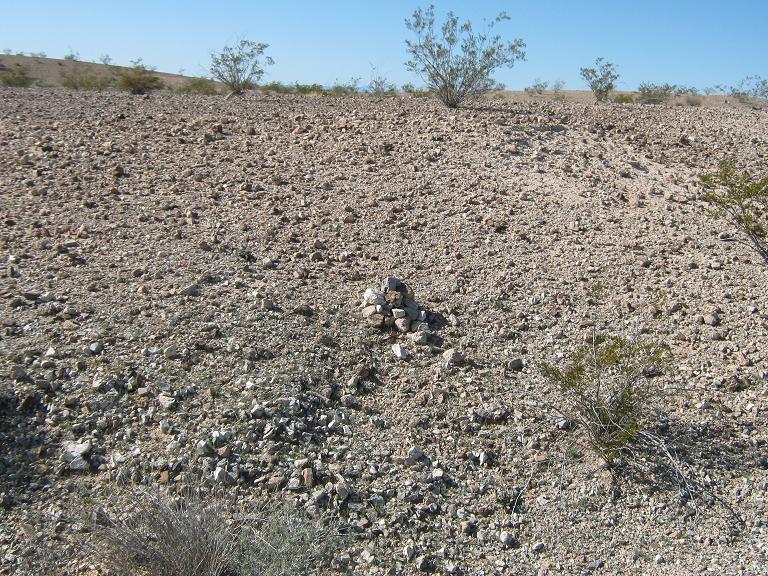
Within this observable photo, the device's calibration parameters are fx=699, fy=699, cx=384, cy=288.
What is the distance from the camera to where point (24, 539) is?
3744mm

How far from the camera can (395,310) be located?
5.67 meters

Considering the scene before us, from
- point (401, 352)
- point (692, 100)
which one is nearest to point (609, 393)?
point (401, 352)

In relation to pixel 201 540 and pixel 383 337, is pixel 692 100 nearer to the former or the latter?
pixel 383 337

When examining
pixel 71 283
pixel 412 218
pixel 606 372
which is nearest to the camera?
pixel 606 372

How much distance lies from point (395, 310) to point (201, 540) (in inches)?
103

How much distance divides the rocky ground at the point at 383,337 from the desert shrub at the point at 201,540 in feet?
0.62

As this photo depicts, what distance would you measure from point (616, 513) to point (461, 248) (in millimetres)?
3145

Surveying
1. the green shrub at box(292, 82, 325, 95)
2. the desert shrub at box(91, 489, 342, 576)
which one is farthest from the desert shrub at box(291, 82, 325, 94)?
the desert shrub at box(91, 489, 342, 576)

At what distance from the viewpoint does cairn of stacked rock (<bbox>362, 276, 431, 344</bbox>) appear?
18.4 ft

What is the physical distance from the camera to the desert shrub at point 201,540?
11.5 feet

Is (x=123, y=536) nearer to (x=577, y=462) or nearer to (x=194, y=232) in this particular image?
(x=577, y=462)

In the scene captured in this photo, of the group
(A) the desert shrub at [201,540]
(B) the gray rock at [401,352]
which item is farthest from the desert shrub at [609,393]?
(A) the desert shrub at [201,540]

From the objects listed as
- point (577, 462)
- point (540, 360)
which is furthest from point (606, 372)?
point (577, 462)

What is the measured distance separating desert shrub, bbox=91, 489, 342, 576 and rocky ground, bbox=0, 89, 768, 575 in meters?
0.19
